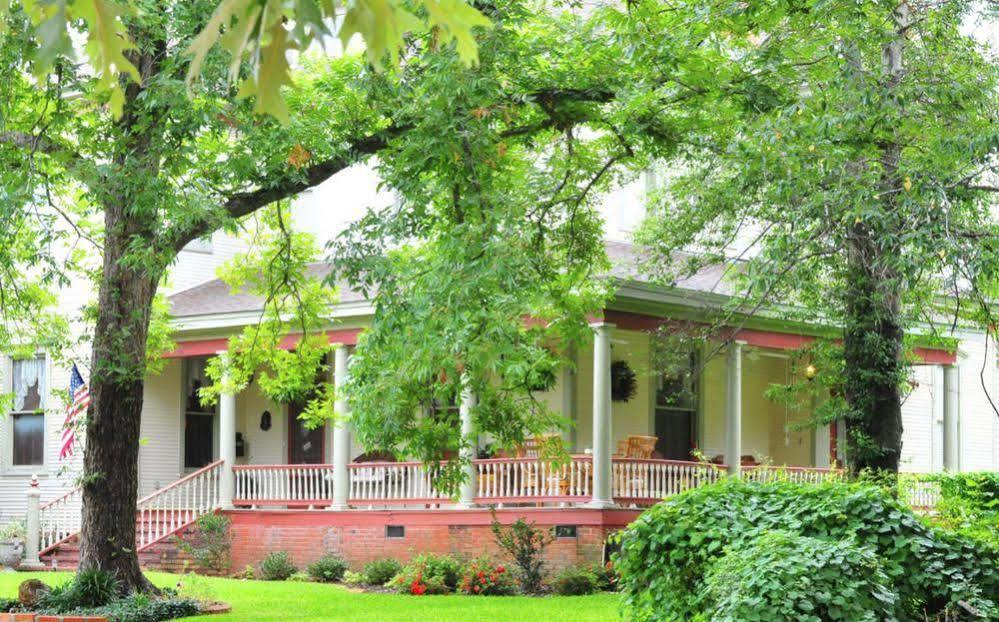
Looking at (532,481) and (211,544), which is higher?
(532,481)

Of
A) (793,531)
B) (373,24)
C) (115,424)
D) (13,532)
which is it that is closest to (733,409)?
(115,424)

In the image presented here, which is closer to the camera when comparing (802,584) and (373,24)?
(373,24)

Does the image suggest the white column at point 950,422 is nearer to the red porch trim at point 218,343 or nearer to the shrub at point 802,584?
the red porch trim at point 218,343

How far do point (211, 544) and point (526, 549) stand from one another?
6305mm

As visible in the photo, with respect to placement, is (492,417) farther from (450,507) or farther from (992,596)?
(450,507)

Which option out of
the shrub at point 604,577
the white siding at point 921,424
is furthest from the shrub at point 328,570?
the white siding at point 921,424

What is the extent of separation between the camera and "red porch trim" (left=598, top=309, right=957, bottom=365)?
68.7 ft

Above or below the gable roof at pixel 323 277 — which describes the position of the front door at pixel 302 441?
below

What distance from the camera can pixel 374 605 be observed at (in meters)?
17.1

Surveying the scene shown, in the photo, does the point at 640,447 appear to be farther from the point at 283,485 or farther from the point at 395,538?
the point at 283,485

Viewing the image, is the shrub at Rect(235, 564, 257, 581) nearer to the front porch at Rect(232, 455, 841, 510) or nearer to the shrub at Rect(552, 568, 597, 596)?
the front porch at Rect(232, 455, 841, 510)

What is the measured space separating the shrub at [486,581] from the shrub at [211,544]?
Result: 558 centimetres

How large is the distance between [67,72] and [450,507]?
35.5ft

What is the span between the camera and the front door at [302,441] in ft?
87.0
